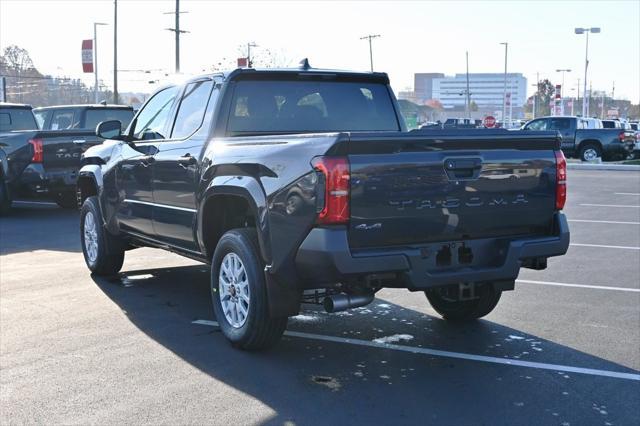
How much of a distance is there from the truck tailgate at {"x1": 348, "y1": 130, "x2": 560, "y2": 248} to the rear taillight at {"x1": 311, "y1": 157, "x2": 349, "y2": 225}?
0.05 metres

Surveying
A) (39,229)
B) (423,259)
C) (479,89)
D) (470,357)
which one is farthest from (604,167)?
(479,89)

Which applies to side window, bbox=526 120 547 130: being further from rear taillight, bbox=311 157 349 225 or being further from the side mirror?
rear taillight, bbox=311 157 349 225

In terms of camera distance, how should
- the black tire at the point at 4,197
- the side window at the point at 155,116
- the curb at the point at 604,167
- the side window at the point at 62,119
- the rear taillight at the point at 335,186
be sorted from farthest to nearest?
the curb at the point at 604,167 < the side window at the point at 62,119 < the black tire at the point at 4,197 < the side window at the point at 155,116 < the rear taillight at the point at 335,186

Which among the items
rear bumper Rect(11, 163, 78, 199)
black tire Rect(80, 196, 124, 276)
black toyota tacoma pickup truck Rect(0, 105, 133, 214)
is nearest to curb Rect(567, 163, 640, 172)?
black toyota tacoma pickup truck Rect(0, 105, 133, 214)

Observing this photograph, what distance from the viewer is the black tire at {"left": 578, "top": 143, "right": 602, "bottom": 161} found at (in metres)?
31.3

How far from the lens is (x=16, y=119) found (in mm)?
15133

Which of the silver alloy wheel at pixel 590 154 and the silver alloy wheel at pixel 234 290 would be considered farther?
the silver alloy wheel at pixel 590 154

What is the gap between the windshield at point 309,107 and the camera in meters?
6.24

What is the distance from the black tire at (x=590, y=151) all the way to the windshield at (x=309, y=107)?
26.5m

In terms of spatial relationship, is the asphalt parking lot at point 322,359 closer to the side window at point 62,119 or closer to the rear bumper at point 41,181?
the rear bumper at point 41,181

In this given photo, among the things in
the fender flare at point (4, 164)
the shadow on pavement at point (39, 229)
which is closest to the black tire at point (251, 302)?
the shadow on pavement at point (39, 229)

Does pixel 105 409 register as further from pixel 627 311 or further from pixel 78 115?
pixel 78 115

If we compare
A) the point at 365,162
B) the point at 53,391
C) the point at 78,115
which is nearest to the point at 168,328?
the point at 53,391

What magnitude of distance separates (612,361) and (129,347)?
135 inches
